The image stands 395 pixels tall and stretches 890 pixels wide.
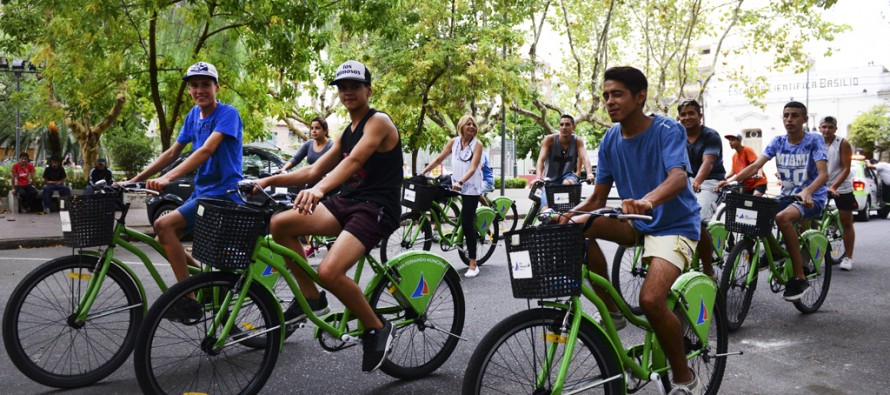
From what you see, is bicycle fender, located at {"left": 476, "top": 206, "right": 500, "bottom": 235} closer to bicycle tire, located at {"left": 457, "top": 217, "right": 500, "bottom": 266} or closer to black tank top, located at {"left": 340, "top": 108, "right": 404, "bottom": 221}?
bicycle tire, located at {"left": 457, "top": 217, "right": 500, "bottom": 266}

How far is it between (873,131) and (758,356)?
47.3 metres

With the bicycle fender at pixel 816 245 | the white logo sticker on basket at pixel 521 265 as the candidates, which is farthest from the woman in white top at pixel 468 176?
the white logo sticker on basket at pixel 521 265

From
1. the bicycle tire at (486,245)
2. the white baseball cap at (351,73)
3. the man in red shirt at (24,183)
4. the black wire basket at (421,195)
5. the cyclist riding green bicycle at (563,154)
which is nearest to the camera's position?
the white baseball cap at (351,73)

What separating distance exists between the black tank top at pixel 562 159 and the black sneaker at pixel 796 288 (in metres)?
2.84

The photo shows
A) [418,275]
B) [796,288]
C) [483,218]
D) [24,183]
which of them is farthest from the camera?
[24,183]

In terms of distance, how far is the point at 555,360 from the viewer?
9.32 feet

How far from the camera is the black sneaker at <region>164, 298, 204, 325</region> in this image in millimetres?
3299

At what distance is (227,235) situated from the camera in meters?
3.38

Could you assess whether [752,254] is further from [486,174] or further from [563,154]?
[486,174]

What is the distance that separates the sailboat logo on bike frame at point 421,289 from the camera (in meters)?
4.16

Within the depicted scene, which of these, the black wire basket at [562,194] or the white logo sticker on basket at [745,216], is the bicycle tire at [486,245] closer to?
the black wire basket at [562,194]

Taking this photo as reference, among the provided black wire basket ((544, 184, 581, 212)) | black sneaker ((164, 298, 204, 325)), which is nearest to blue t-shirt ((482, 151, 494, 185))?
black wire basket ((544, 184, 581, 212))

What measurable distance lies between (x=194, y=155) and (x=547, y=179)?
4.17m

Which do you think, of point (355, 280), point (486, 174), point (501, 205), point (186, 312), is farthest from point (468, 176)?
point (186, 312)
